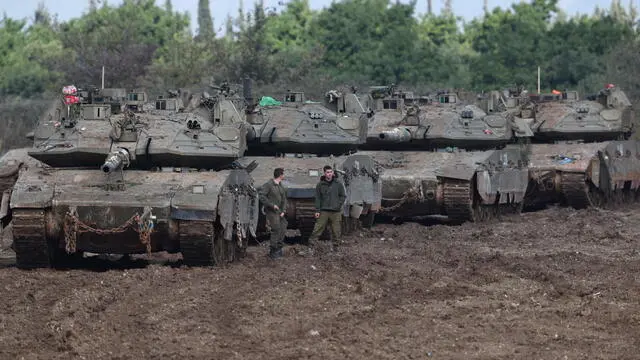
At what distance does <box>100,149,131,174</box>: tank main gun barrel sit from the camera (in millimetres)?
15695

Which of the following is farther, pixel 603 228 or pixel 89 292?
pixel 603 228

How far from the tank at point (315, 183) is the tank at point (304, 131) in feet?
0.67

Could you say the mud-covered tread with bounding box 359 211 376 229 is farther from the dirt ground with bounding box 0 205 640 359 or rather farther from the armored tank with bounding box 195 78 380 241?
the dirt ground with bounding box 0 205 640 359

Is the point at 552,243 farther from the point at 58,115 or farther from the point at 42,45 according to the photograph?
the point at 42,45

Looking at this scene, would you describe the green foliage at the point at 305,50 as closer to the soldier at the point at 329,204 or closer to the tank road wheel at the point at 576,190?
the tank road wheel at the point at 576,190

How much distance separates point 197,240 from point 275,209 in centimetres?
171

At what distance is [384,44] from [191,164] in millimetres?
38634

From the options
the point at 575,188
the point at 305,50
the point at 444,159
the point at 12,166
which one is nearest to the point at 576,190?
the point at 575,188

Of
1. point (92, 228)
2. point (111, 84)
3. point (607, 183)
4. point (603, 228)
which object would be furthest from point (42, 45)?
point (92, 228)

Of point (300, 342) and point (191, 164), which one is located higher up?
point (191, 164)

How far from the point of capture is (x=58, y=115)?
21109 millimetres

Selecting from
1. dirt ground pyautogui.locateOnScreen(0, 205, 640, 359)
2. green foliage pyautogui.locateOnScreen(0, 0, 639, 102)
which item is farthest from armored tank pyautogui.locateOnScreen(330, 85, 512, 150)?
green foliage pyautogui.locateOnScreen(0, 0, 639, 102)

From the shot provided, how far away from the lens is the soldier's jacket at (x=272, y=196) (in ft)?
56.2

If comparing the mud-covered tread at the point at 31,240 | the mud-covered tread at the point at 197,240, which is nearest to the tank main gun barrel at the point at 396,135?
the mud-covered tread at the point at 197,240
